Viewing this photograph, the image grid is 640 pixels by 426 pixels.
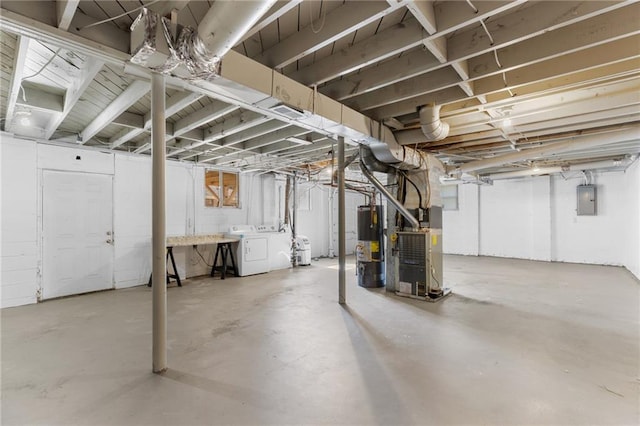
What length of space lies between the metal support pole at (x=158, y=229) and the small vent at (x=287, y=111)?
0.91 metres

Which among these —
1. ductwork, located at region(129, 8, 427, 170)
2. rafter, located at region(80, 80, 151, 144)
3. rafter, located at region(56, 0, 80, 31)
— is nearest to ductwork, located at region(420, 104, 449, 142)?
ductwork, located at region(129, 8, 427, 170)

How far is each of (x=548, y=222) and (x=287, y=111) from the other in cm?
807

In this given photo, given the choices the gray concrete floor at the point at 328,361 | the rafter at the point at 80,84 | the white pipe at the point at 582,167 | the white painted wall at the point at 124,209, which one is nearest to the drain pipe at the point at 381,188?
the gray concrete floor at the point at 328,361

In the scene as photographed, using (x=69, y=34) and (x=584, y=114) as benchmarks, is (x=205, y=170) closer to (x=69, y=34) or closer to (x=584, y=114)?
(x=69, y=34)

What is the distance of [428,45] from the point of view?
2.14 meters

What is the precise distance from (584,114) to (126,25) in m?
4.64

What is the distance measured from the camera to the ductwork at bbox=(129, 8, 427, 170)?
6.08 feet

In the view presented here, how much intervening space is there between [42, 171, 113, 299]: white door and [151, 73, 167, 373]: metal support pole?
3369 mm

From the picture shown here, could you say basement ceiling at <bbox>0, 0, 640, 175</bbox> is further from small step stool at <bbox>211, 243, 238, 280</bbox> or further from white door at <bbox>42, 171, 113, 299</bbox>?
small step stool at <bbox>211, 243, 238, 280</bbox>

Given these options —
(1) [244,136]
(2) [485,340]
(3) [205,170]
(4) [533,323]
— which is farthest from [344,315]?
(3) [205,170]

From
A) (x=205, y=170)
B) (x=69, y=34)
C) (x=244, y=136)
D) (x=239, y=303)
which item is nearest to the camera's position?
(x=69, y=34)

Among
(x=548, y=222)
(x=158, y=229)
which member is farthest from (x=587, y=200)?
(x=158, y=229)

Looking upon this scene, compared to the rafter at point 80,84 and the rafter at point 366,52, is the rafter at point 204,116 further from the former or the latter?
the rafter at point 80,84

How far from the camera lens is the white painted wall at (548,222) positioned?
659 cm
